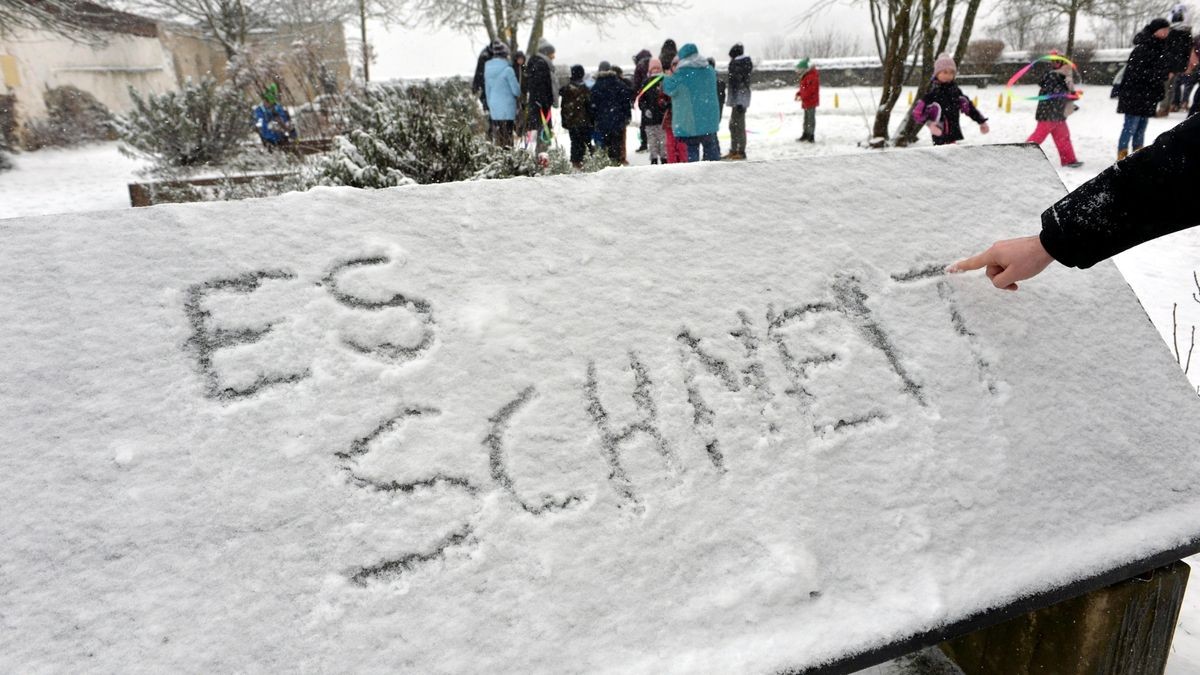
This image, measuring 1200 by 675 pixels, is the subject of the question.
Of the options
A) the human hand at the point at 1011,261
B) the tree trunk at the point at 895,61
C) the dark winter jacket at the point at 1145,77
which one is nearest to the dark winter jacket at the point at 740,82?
the tree trunk at the point at 895,61

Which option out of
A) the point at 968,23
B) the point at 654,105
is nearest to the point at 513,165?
the point at 654,105

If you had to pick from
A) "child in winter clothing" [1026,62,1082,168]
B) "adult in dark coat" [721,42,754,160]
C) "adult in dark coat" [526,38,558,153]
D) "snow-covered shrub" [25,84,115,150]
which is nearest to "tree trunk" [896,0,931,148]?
"child in winter clothing" [1026,62,1082,168]

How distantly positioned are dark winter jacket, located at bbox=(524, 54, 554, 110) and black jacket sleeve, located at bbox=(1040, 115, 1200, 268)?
7.75 meters

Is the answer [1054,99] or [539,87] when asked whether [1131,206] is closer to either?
[1054,99]

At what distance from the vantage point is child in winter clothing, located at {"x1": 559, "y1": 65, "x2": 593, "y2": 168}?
8.30 metres

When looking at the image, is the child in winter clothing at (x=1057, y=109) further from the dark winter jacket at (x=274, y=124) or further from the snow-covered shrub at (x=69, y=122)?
the snow-covered shrub at (x=69, y=122)

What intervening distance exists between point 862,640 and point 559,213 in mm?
1001

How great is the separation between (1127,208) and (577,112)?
7798 millimetres

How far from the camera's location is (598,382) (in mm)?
1235

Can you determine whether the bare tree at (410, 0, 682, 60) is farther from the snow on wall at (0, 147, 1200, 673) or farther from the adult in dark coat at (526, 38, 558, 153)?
the snow on wall at (0, 147, 1200, 673)

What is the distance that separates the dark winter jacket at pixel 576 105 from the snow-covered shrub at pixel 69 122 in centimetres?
1190

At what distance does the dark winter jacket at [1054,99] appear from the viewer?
7.33 metres

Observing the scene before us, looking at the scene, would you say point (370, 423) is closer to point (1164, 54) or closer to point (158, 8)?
point (1164, 54)

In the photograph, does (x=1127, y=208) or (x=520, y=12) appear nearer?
(x=1127, y=208)
